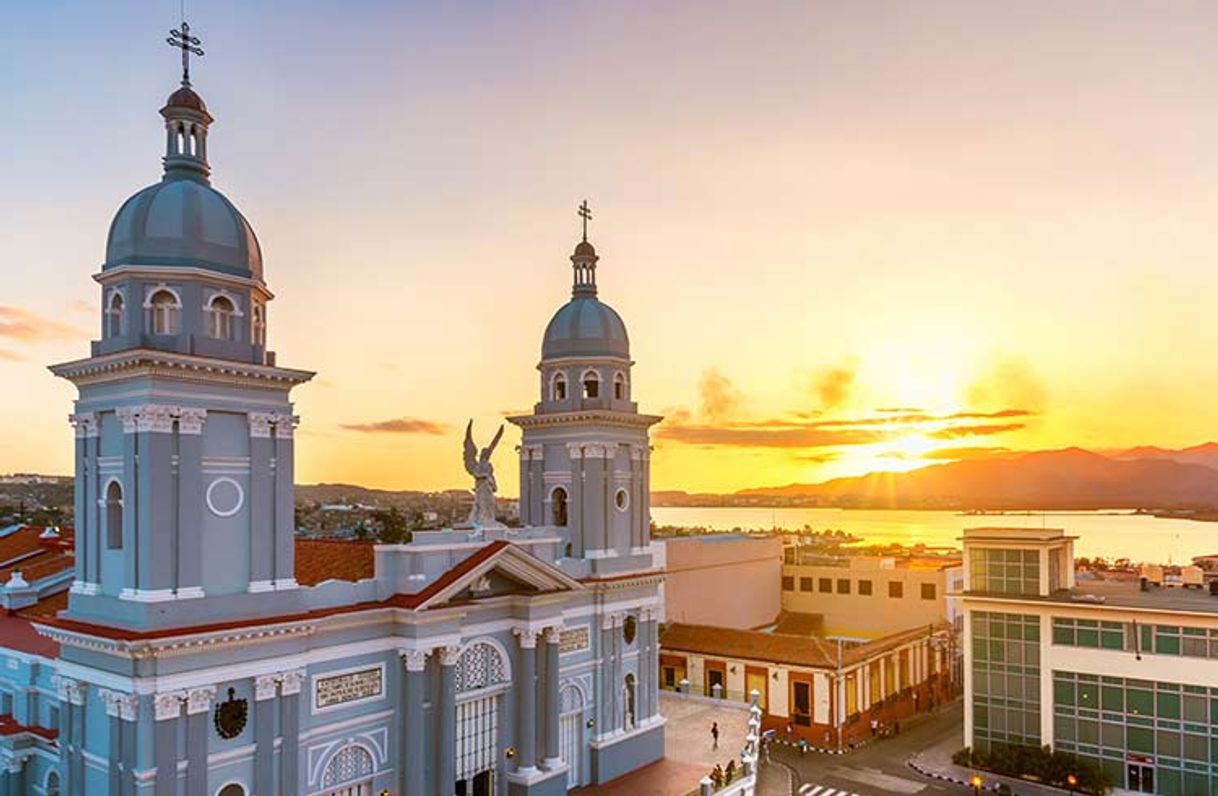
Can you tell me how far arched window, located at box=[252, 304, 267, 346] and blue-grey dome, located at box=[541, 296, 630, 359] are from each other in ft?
46.0

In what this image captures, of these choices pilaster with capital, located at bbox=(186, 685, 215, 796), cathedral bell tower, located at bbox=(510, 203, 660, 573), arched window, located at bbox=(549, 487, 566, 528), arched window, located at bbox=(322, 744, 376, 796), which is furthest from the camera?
arched window, located at bbox=(549, 487, 566, 528)

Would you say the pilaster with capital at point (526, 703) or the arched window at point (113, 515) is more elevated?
the arched window at point (113, 515)

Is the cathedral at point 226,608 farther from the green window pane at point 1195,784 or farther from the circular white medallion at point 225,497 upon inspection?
the green window pane at point 1195,784

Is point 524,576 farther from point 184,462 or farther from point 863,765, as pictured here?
point 863,765

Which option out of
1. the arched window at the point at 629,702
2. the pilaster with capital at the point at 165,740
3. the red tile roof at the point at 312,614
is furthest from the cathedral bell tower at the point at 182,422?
the arched window at the point at 629,702

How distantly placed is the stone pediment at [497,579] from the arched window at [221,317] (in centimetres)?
941

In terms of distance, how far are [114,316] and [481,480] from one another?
1260 centimetres

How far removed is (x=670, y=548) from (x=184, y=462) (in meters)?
40.5

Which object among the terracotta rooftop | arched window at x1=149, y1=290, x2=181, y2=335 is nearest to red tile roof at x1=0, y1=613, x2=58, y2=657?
arched window at x1=149, y1=290, x2=181, y2=335

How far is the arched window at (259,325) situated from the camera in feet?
79.9

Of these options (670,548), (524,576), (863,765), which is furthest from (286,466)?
(670,548)

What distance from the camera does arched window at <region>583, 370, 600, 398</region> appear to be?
3628 cm

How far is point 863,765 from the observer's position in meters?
44.3

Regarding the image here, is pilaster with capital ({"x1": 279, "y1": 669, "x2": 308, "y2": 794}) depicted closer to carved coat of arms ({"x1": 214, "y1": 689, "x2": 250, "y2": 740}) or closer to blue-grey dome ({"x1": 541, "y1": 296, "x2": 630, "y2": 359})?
carved coat of arms ({"x1": 214, "y1": 689, "x2": 250, "y2": 740})
